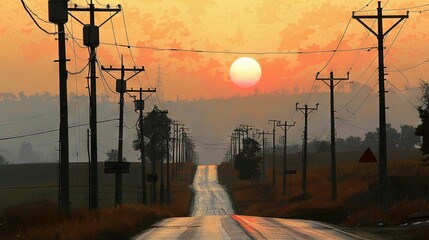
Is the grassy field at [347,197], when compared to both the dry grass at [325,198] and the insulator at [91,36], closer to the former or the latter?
the dry grass at [325,198]

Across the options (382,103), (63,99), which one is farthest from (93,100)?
(382,103)

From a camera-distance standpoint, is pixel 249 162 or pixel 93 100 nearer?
pixel 93 100

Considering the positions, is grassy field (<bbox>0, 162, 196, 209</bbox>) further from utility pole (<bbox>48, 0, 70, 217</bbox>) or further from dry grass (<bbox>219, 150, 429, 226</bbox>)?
utility pole (<bbox>48, 0, 70, 217</bbox>)

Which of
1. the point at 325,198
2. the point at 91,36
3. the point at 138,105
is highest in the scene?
the point at 91,36

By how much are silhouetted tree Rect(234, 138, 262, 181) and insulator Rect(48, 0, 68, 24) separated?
106 m

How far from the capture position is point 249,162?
137m

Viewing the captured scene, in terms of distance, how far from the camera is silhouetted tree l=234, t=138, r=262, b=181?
136750mm

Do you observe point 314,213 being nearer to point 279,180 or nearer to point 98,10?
point 98,10

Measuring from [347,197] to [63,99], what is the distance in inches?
1872

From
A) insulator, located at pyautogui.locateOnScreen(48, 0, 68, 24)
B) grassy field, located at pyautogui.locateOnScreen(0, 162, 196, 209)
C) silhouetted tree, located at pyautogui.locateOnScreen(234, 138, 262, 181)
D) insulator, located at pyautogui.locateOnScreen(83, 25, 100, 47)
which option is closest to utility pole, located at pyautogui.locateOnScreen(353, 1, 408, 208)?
insulator, located at pyautogui.locateOnScreen(83, 25, 100, 47)

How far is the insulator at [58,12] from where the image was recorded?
106 feet

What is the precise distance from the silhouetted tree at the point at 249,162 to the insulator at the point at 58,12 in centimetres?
10563

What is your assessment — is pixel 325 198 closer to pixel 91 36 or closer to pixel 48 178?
pixel 91 36

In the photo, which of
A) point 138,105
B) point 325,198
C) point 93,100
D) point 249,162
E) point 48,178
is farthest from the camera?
point 48,178
